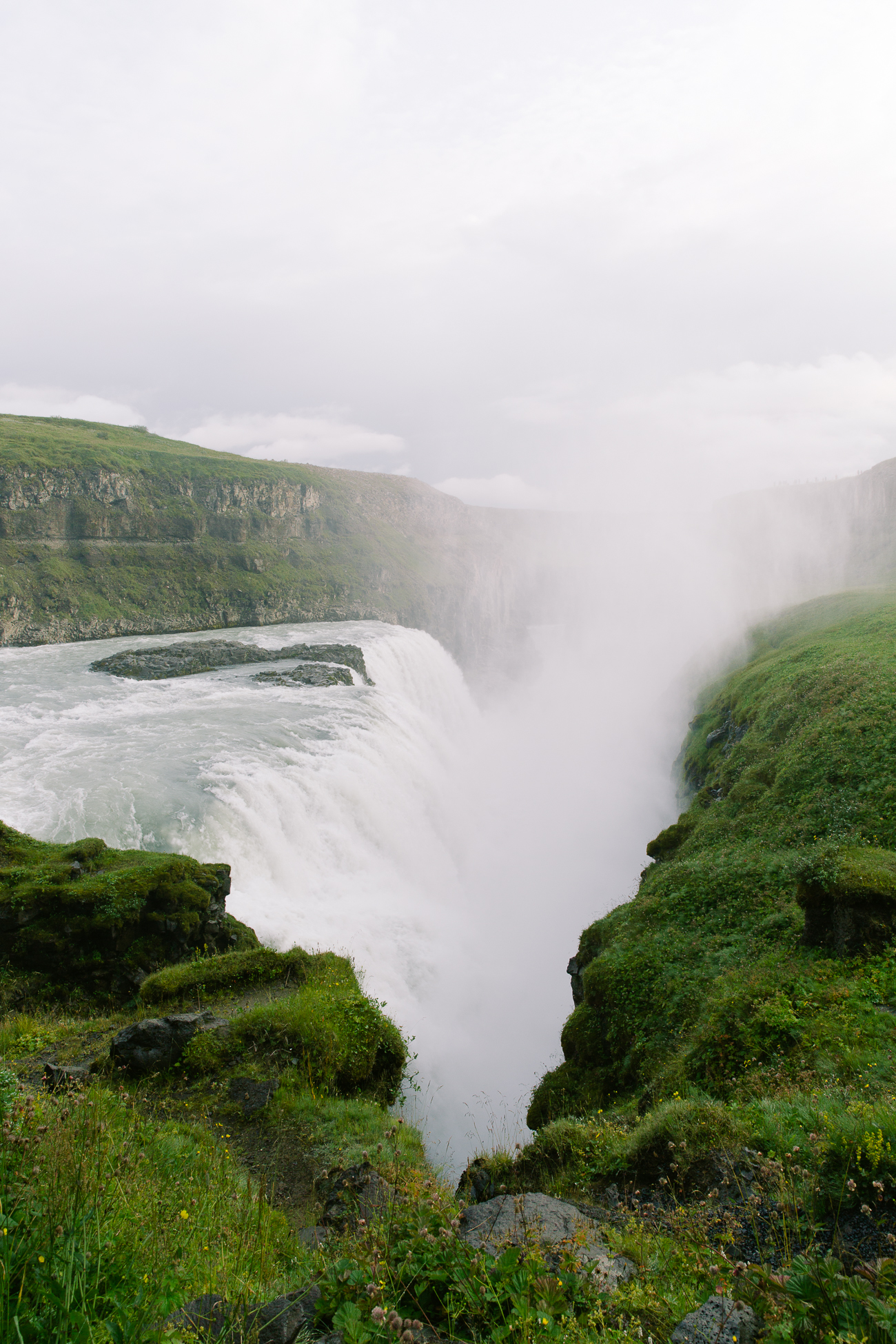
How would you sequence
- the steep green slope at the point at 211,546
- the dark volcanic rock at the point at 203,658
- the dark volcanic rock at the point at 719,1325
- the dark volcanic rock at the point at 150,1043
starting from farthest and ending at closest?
the steep green slope at the point at 211,546 < the dark volcanic rock at the point at 203,658 < the dark volcanic rock at the point at 150,1043 < the dark volcanic rock at the point at 719,1325

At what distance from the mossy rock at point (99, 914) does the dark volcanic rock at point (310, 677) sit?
27.4 m

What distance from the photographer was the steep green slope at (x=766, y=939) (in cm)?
723

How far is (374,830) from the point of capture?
24906 millimetres

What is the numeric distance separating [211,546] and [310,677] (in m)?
80.9

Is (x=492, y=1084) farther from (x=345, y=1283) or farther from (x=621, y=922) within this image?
(x=345, y=1283)

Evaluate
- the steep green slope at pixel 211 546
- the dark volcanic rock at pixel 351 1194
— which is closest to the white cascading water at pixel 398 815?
the dark volcanic rock at pixel 351 1194

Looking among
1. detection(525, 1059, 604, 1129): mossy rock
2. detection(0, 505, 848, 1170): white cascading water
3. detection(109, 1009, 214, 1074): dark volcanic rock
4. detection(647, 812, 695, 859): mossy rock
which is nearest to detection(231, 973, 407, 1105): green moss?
detection(109, 1009, 214, 1074): dark volcanic rock

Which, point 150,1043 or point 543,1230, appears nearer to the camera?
point 543,1230

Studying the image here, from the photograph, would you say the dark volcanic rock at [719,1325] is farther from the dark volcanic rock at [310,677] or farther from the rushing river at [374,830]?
the dark volcanic rock at [310,677]

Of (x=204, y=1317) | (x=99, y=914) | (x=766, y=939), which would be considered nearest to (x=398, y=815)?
(x=99, y=914)

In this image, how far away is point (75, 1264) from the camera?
7.84ft

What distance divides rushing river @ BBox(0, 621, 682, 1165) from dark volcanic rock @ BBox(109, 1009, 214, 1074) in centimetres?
450

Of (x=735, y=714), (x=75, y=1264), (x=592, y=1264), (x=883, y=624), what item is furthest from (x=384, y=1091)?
(x=883, y=624)

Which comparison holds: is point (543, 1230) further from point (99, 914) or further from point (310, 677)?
point (310, 677)
